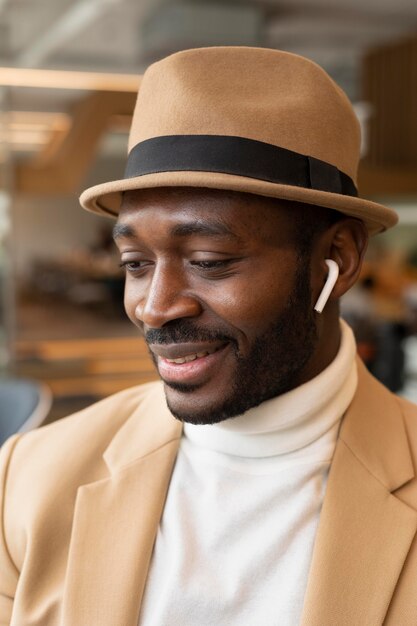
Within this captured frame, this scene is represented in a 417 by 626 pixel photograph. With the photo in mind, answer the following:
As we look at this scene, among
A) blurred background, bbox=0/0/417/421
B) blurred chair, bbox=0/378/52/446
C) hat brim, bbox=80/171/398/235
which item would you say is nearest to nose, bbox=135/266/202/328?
hat brim, bbox=80/171/398/235

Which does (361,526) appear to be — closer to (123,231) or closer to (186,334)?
(186,334)

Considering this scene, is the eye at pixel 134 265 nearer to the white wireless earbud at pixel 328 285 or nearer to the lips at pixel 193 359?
the lips at pixel 193 359

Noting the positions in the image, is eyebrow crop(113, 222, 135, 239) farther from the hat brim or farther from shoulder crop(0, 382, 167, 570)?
shoulder crop(0, 382, 167, 570)

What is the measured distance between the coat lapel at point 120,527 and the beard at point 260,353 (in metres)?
0.16

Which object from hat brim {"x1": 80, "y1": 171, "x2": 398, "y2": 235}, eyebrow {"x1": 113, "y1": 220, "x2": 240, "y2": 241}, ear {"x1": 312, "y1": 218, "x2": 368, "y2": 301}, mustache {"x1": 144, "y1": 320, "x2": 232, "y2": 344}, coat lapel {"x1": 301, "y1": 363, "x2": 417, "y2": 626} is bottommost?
coat lapel {"x1": 301, "y1": 363, "x2": 417, "y2": 626}

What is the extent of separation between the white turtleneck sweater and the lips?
4.4 inches

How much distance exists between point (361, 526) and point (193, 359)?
33cm

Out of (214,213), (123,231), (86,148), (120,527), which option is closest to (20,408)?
(120,527)

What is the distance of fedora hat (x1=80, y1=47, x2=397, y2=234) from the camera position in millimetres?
1056

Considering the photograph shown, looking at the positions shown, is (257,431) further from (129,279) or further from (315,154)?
(315,154)

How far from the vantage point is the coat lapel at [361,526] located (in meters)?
1.05

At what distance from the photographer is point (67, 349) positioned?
18.6 ft

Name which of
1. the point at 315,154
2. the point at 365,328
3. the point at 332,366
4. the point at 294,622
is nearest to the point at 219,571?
the point at 294,622

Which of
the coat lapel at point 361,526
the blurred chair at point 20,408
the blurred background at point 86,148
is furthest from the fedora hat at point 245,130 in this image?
the blurred background at point 86,148
